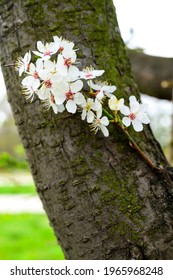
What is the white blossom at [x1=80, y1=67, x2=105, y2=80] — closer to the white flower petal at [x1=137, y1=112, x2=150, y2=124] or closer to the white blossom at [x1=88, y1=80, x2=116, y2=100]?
the white blossom at [x1=88, y1=80, x2=116, y2=100]

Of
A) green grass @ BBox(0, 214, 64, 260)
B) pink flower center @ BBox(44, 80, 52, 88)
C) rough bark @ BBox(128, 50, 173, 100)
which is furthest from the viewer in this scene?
green grass @ BBox(0, 214, 64, 260)

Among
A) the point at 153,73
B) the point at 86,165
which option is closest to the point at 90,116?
the point at 86,165

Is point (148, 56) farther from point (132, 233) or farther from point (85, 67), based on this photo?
point (132, 233)

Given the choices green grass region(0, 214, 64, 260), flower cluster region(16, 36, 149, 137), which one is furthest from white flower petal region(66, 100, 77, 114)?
green grass region(0, 214, 64, 260)

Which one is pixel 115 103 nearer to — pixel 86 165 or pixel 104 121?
pixel 104 121

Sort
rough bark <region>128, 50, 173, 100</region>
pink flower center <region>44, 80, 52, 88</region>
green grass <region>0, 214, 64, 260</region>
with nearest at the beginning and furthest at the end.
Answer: pink flower center <region>44, 80, 52, 88</region>
rough bark <region>128, 50, 173, 100</region>
green grass <region>0, 214, 64, 260</region>
